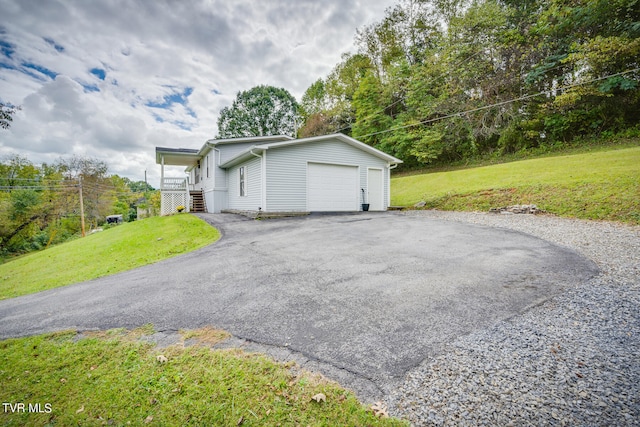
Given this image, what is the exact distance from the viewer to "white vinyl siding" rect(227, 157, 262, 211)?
1154 centimetres

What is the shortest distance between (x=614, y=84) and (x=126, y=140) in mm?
30532

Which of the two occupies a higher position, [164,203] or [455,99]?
[455,99]

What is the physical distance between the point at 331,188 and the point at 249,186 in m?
3.88

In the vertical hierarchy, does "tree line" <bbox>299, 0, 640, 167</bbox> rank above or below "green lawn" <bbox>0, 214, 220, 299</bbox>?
above

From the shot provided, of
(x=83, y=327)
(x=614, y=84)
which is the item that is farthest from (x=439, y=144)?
(x=83, y=327)

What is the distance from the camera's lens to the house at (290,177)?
1130 cm

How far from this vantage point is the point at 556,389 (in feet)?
5.72

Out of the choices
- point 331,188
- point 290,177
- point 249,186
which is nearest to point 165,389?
point 290,177

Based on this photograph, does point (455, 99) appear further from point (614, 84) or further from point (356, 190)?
point (356, 190)

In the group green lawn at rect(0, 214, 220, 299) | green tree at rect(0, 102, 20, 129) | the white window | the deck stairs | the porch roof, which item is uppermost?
the porch roof

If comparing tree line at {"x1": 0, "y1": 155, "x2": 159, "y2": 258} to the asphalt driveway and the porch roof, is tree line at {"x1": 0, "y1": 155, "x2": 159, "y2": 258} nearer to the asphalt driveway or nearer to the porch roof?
the porch roof

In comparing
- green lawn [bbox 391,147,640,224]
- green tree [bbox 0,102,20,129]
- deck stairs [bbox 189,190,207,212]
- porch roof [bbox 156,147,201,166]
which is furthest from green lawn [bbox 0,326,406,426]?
porch roof [bbox 156,147,201,166]

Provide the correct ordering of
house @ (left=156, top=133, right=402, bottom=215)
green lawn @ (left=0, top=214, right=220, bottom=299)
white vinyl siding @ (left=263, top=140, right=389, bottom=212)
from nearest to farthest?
green lawn @ (left=0, top=214, right=220, bottom=299)
white vinyl siding @ (left=263, top=140, right=389, bottom=212)
house @ (left=156, top=133, right=402, bottom=215)

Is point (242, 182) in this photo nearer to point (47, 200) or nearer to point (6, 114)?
point (6, 114)
